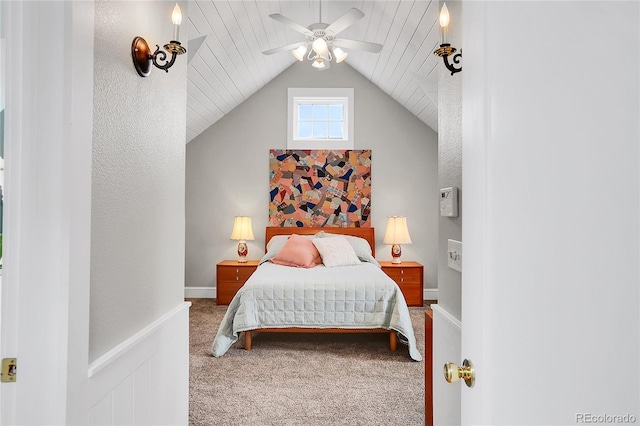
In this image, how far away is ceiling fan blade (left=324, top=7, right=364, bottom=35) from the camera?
→ 8.65 feet

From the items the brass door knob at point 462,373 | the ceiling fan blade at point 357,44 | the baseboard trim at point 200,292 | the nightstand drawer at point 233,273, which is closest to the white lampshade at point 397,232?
the nightstand drawer at point 233,273

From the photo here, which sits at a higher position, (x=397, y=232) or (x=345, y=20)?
(x=345, y=20)

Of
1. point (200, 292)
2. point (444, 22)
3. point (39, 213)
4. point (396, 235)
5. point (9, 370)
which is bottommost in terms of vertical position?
point (200, 292)

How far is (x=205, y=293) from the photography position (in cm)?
538

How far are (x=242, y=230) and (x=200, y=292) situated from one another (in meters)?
1.07

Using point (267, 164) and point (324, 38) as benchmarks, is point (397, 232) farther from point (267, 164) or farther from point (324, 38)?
point (324, 38)

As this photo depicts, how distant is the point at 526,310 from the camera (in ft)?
2.71

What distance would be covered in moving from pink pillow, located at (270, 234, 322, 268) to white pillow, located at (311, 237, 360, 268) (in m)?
0.08

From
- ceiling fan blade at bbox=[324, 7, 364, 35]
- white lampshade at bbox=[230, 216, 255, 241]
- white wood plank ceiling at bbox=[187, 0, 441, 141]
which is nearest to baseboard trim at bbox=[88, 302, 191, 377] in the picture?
ceiling fan blade at bbox=[324, 7, 364, 35]

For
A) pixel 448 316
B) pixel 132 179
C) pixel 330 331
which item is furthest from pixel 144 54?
pixel 330 331

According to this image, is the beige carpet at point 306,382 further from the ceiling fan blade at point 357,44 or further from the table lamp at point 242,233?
the ceiling fan blade at point 357,44

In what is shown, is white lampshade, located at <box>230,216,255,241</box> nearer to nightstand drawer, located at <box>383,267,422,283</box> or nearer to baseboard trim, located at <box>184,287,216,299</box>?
baseboard trim, located at <box>184,287,216,299</box>

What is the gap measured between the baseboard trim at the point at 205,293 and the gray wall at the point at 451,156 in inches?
153

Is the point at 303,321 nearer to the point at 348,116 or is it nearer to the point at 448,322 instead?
the point at 448,322
